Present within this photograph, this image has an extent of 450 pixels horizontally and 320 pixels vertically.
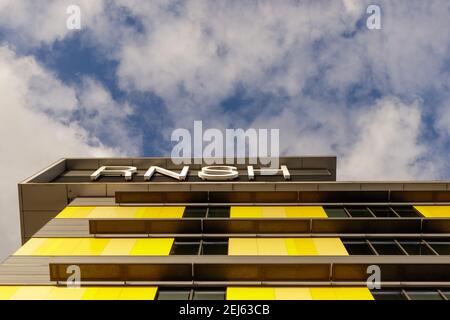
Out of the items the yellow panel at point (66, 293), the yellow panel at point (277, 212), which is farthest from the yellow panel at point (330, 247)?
the yellow panel at point (66, 293)

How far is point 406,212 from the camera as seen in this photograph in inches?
1346

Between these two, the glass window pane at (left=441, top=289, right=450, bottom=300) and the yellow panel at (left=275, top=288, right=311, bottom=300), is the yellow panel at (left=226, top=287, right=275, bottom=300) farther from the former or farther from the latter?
the glass window pane at (left=441, top=289, right=450, bottom=300)

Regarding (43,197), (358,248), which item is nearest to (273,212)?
(358,248)

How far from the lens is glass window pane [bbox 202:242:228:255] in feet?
91.7

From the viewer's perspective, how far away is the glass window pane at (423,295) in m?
23.3

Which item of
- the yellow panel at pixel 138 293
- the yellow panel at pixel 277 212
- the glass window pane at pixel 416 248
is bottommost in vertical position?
the yellow panel at pixel 138 293

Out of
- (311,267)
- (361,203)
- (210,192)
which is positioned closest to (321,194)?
(361,203)

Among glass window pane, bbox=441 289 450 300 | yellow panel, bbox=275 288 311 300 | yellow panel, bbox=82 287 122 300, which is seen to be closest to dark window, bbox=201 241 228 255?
yellow panel, bbox=275 288 311 300

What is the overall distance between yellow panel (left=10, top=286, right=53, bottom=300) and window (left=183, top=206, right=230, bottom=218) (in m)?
11.5

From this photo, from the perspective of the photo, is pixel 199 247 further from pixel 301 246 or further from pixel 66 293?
pixel 66 293

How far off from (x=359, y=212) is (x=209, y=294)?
1482 centimetres

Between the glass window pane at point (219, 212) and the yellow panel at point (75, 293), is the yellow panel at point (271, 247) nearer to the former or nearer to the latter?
the glass window pane at point (219, 212)

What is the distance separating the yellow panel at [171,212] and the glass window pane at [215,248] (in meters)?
4.85
